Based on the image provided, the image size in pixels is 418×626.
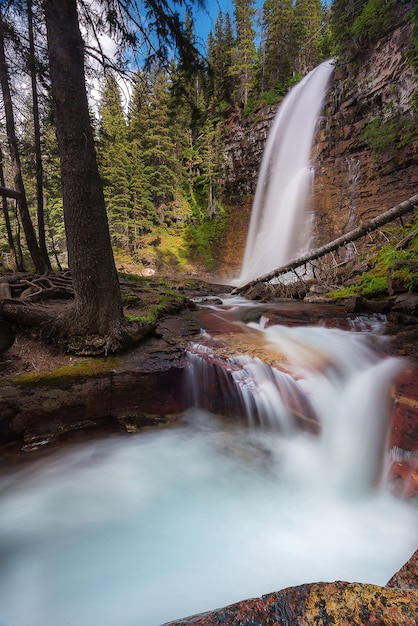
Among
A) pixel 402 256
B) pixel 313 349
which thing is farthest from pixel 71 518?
pixel 402 256

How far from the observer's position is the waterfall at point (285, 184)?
1773 cm

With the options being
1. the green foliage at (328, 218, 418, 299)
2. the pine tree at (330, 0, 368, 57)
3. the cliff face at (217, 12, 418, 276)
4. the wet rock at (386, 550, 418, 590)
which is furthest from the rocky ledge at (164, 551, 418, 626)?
the pine tree at (330, 0, 368, 57)

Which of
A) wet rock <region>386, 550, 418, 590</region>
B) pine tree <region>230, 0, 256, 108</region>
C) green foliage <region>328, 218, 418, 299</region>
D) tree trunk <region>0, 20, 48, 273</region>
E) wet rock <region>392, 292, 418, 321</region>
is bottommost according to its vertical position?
wet rock <region>386, 550, 418, 590</region>

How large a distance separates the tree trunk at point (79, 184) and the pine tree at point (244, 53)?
29.3m

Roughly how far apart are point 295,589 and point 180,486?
95.7 inches

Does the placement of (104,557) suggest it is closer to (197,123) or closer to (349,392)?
(349,392)

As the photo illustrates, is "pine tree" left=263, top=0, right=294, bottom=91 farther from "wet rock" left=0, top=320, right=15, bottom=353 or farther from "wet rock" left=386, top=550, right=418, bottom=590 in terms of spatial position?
"wet rock" left=386, top=550, right=418, bottom=590

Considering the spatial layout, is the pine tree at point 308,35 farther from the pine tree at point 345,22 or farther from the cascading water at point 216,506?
the cascading water at point 216,506

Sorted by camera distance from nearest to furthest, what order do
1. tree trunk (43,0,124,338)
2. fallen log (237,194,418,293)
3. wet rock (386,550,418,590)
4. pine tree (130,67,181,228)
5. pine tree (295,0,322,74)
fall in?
wet rock (386,550,418,590) < tree trunk (43,0,124,338) < fallen log (237,194,418,293) < pine tree (130,67,181,228) < pine tree (295,0,322,74)

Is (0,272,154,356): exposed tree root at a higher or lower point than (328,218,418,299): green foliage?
lower

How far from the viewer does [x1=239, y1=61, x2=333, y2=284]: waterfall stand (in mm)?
17734

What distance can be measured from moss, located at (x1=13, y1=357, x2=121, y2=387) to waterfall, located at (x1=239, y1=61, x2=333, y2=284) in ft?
49.0

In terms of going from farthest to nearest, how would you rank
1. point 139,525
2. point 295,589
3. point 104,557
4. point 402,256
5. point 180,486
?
point 402,256, point 180,486, point 139,525, point 104,557, point 295,589

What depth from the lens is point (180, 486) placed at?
3.01 meters
